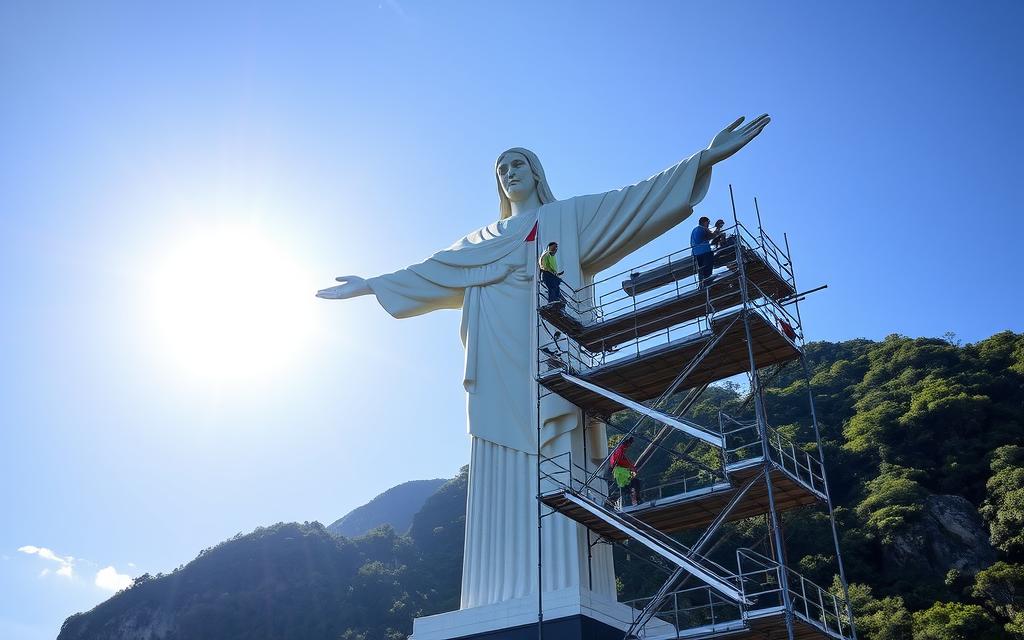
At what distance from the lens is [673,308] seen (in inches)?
564

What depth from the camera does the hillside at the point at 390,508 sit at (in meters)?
87.3

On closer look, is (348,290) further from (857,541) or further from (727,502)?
(857,541)

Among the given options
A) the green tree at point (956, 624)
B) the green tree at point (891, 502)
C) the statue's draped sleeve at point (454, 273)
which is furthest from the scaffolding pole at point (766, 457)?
the green tree at point (891, 502)

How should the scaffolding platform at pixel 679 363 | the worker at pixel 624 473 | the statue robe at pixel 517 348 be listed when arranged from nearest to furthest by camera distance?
the scaffolding platform at pixel 679 363
the worker at pixel 624 473
the statue robe at pixel 517 348

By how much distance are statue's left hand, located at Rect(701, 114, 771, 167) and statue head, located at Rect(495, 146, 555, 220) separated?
376 centimetres

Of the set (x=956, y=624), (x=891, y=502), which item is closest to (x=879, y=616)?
(x=956, y=624)

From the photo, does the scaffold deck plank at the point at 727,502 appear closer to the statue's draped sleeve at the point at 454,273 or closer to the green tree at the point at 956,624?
the statue's draped sleeve at the point at 454,273

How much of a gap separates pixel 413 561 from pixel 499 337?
3964cm

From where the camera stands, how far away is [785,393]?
4956 cm

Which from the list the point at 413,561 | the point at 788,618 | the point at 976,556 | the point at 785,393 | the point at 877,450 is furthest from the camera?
the point at 413,561

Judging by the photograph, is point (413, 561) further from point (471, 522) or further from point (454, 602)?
point (471, 522)

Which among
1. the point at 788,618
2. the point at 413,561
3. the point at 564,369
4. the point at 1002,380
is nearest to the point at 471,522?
the point at 564,369

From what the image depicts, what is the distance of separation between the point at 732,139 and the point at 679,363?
3.81m

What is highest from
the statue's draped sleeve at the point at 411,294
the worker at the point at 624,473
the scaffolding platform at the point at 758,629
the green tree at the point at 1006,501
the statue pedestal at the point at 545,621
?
the green tree at the point at 1006,501
